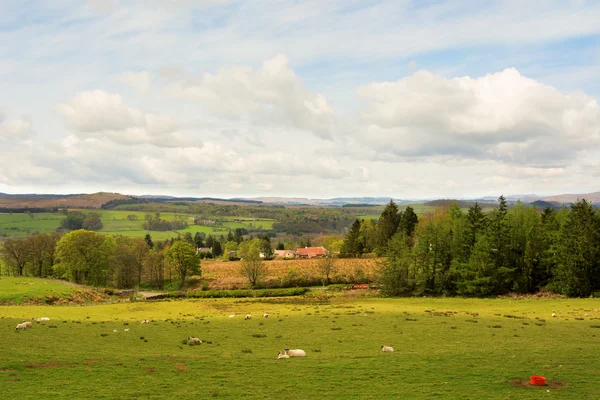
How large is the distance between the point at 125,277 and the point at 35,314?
57009 millimetres

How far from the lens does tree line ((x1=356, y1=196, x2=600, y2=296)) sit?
5653cm

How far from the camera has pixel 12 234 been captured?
19312cm

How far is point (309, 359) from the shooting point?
845 inches

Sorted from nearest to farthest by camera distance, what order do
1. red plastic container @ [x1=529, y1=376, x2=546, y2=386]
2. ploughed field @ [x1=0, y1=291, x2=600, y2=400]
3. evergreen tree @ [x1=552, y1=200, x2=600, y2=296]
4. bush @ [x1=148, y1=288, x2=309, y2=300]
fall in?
1. ploughed field @ [x1=0, y1=291, x2=600, y2=400]
2. red plastic container @ [x1=529, y1=376, x2=546, y2=386]
3. evergreen tree @ [x1=552, y1=200, x2=600, y2=296]
4. bush @ [x1=148, y1=288, x2=309, y2=300]

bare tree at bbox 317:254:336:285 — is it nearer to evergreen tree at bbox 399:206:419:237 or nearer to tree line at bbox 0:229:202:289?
evergreen tree at bbox 399:206:419:237

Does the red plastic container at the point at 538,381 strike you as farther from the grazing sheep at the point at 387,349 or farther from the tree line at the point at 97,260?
the tree line at the point at 97,260

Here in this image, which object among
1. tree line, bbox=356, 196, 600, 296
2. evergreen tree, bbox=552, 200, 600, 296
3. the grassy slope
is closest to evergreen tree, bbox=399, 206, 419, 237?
tree line, bbox=356, 196, 600, 296

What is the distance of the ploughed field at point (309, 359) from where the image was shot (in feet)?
53.8

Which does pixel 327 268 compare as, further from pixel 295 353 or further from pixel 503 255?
pixel 295 353

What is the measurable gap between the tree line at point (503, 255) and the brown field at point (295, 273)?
46.6 feet

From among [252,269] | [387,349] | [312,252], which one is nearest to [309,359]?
[387,349]

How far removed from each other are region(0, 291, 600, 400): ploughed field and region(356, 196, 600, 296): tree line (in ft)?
81.1

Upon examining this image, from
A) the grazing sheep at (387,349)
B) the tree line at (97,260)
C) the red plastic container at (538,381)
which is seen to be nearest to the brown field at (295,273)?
the tree line at (97,260)

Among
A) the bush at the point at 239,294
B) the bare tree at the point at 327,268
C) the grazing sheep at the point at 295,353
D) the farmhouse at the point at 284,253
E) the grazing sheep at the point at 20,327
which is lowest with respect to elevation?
the farmhouse at the point at 284,253
